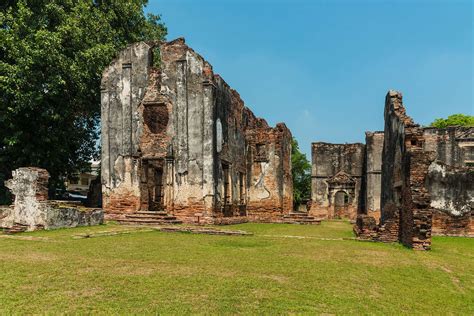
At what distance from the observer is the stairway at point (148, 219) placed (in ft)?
52.2

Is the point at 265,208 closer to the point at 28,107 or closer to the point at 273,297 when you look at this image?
the point at 28,107

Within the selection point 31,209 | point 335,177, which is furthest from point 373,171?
point 31,209

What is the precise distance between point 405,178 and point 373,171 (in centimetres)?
1880

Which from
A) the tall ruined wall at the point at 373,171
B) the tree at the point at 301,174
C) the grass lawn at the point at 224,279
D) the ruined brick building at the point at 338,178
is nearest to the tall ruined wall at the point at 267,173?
the tall ruined wall at the point at 373,171

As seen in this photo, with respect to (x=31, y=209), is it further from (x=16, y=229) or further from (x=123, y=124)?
(x=123, y=124)

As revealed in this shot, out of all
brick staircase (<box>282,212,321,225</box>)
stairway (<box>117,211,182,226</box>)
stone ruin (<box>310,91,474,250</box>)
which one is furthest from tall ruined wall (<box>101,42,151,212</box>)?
stone ruin (<box>310,91,474,250</box>)

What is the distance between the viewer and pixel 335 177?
3269cm

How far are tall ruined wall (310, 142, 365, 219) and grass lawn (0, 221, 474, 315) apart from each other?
22668 mm

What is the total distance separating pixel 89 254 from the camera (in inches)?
315

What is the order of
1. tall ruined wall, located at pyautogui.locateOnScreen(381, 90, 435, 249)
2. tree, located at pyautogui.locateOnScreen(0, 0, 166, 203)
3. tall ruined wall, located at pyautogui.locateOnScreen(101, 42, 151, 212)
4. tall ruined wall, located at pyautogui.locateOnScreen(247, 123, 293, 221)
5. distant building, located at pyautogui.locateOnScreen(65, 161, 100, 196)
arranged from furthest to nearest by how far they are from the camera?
distant building, located at pyautogui.locateOnScreen(65, 161, 100, 196)
tall ruined wall, located at pyautogui.locateOnScreen(247, 123, 293, 221)
tall ruined wall, located at pyautogui.locateOnScreen(101, 42, 151, 212)
tree, located at pyautogui.locateOnScreen(0, 0, 166, 203)
tall ruined wall, located at pyautogui.locateOnScreen(381, 90, 435, 249)

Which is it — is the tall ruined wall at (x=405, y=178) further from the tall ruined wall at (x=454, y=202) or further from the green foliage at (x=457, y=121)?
the green foliage at (x=457, y=121)

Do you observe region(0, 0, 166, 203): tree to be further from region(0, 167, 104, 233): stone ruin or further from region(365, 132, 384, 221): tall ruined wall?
region(365, 132, 384, 221): tall ruined wall

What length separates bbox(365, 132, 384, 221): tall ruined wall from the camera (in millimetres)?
30067

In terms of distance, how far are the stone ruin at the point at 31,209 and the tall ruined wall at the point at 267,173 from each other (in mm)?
11810
